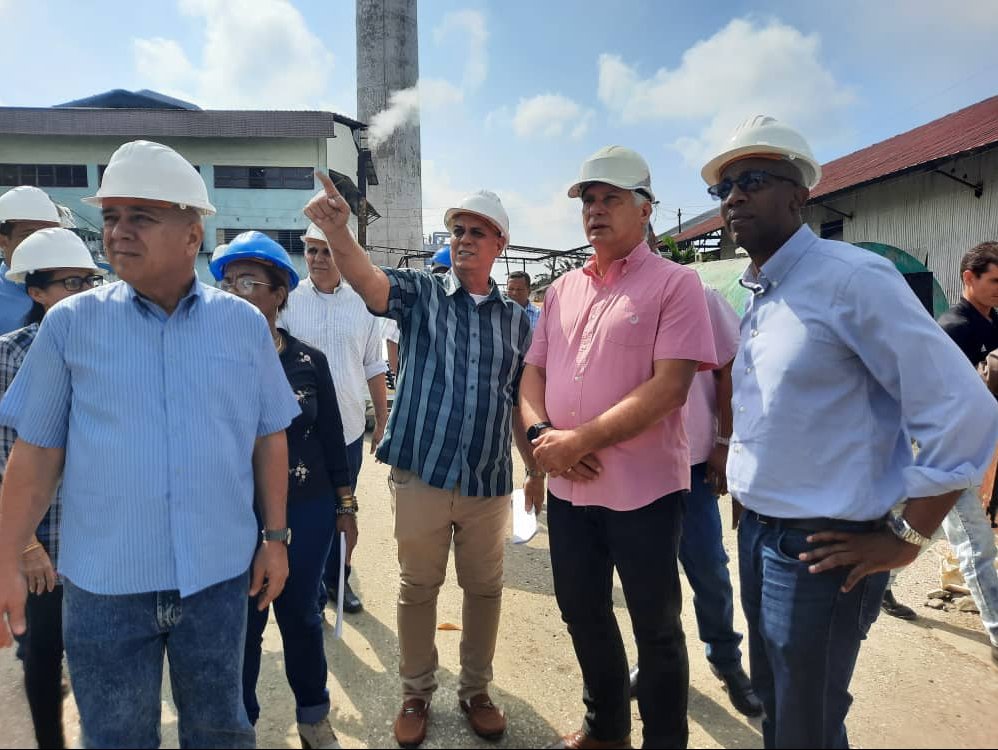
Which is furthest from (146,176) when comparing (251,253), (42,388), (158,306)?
(251,253)

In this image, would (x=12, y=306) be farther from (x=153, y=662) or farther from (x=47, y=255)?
(x=153, y=662)

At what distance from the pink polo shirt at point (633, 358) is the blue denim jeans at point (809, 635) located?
0.55 m

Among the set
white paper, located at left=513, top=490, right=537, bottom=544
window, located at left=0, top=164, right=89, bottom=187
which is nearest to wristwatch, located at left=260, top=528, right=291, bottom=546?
white paper, located at left=513, top=490, right=537, bottom=544

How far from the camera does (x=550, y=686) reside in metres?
2.94

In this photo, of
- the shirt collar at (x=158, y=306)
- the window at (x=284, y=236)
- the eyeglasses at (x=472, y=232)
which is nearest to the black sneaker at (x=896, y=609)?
the eyeglasses at (x=472, y=232)

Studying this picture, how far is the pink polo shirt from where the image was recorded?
2170mm

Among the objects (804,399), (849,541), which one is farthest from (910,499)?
(804,399)

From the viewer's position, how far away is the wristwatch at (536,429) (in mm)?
2350

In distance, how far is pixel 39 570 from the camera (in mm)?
2018

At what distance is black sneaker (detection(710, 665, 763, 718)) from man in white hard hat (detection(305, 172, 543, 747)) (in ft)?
3.55

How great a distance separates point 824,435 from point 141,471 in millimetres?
1833

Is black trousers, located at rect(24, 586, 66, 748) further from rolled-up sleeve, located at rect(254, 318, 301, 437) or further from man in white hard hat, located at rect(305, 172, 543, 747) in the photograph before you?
man in white hard hat, located at rect(305, 172, 543, 747)

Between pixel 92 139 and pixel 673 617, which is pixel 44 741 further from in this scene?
pixel 92 139

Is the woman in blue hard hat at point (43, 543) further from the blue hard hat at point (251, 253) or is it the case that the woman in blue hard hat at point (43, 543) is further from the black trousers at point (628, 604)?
the black trousers at point (628, 604)
